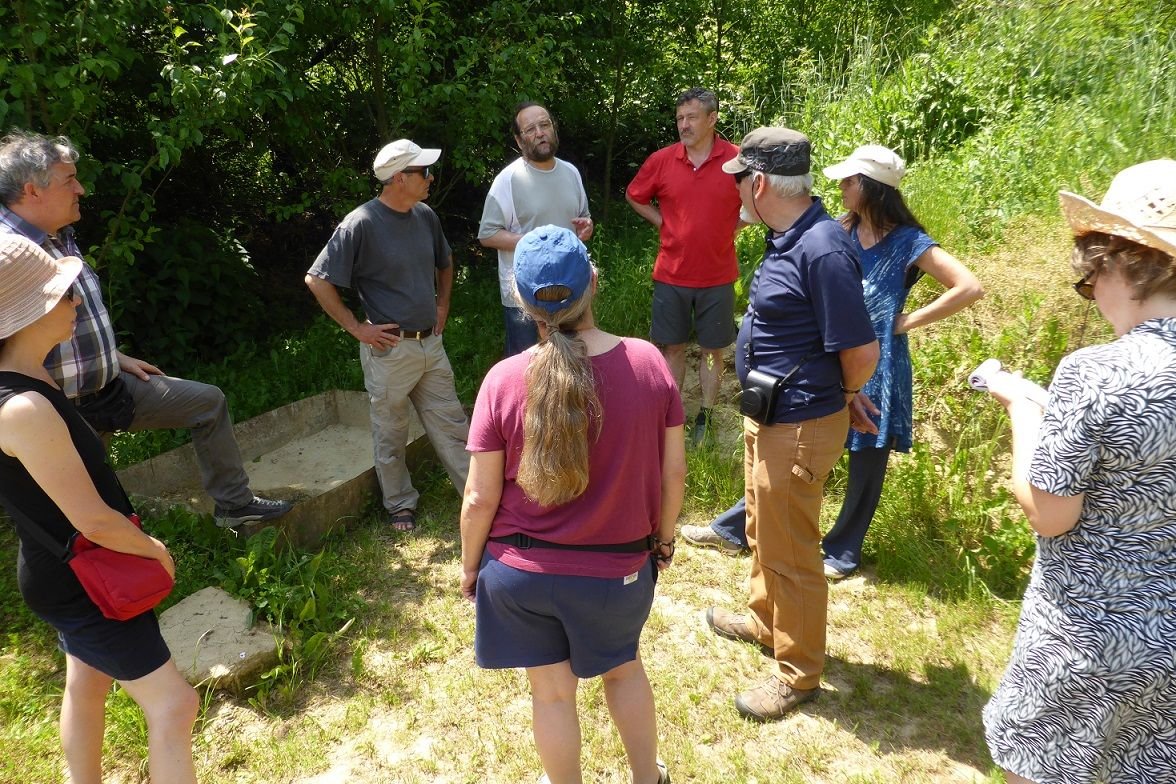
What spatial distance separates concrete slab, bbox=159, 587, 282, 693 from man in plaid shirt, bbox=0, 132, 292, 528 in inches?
24.6

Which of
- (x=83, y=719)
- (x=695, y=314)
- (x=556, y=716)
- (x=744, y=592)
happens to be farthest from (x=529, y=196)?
(x=83, y=719)

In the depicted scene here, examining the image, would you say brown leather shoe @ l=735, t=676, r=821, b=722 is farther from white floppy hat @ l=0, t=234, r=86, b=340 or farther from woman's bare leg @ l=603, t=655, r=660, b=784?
white floppy hat @ l=0, t=234, r=86, b=340

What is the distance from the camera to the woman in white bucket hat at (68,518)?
2.00 metres

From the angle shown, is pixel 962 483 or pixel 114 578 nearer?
pixel 114 578

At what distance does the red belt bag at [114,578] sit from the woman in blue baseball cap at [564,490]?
2.83 feet

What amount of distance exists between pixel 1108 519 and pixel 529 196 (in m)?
3.51

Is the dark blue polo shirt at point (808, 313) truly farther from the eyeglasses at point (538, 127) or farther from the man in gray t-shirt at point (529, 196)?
the eyeglasses at point (538, 127)

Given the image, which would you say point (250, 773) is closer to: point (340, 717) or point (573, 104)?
point (340, 717)

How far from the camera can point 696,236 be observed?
16.0 ft

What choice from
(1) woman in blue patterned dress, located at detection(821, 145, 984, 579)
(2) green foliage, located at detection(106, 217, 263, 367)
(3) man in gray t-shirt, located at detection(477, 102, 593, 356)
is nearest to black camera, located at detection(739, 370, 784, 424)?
(1) woman in blue patterned dress, located at detection(821, 145, 984, 579)

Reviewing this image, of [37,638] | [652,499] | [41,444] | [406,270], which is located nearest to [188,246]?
[406,270]

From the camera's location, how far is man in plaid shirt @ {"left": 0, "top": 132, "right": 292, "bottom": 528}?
306 centimetres

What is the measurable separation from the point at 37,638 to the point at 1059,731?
3749 mm

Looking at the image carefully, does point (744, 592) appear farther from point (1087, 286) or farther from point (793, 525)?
point (1087, 286)
